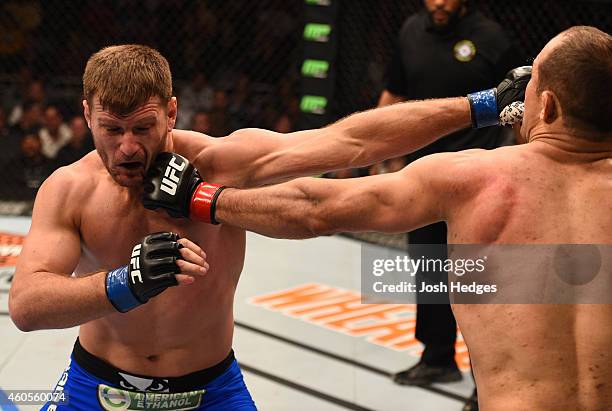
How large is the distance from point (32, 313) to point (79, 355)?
0.31 meters

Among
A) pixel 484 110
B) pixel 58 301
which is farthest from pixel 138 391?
pixel 484 110

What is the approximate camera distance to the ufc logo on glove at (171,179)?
80.9 inches

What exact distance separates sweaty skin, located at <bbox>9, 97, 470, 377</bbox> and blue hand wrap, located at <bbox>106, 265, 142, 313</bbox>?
22 mm

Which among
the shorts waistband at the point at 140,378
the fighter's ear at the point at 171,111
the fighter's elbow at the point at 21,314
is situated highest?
the fighter's ear at the point at 171,111

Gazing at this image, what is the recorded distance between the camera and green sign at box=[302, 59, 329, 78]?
5.59 metres

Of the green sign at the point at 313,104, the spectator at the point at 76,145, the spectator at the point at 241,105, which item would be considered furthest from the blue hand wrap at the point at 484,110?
the spectator at the point at 76,145

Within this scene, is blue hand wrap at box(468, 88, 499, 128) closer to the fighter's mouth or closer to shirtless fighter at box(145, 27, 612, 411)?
shirtless fighter at box(145, 27, 612, 411)

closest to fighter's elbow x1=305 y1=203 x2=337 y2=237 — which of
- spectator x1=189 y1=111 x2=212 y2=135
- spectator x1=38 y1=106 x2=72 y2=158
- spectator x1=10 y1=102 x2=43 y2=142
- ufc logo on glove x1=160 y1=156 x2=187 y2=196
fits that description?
ufc logo on glove x1=160 y1=156 x2=187 y2=196

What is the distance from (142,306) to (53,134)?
4.44 m

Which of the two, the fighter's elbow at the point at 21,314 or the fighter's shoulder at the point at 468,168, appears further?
the fighter's elbow at the point at 21,314

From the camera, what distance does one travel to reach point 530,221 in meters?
1.61

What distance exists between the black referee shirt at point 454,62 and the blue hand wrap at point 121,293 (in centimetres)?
202

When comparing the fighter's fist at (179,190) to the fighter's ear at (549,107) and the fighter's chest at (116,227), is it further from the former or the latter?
the fighter's ear at (549,107)

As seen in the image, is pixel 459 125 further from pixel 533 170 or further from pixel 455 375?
pixel 455 375
